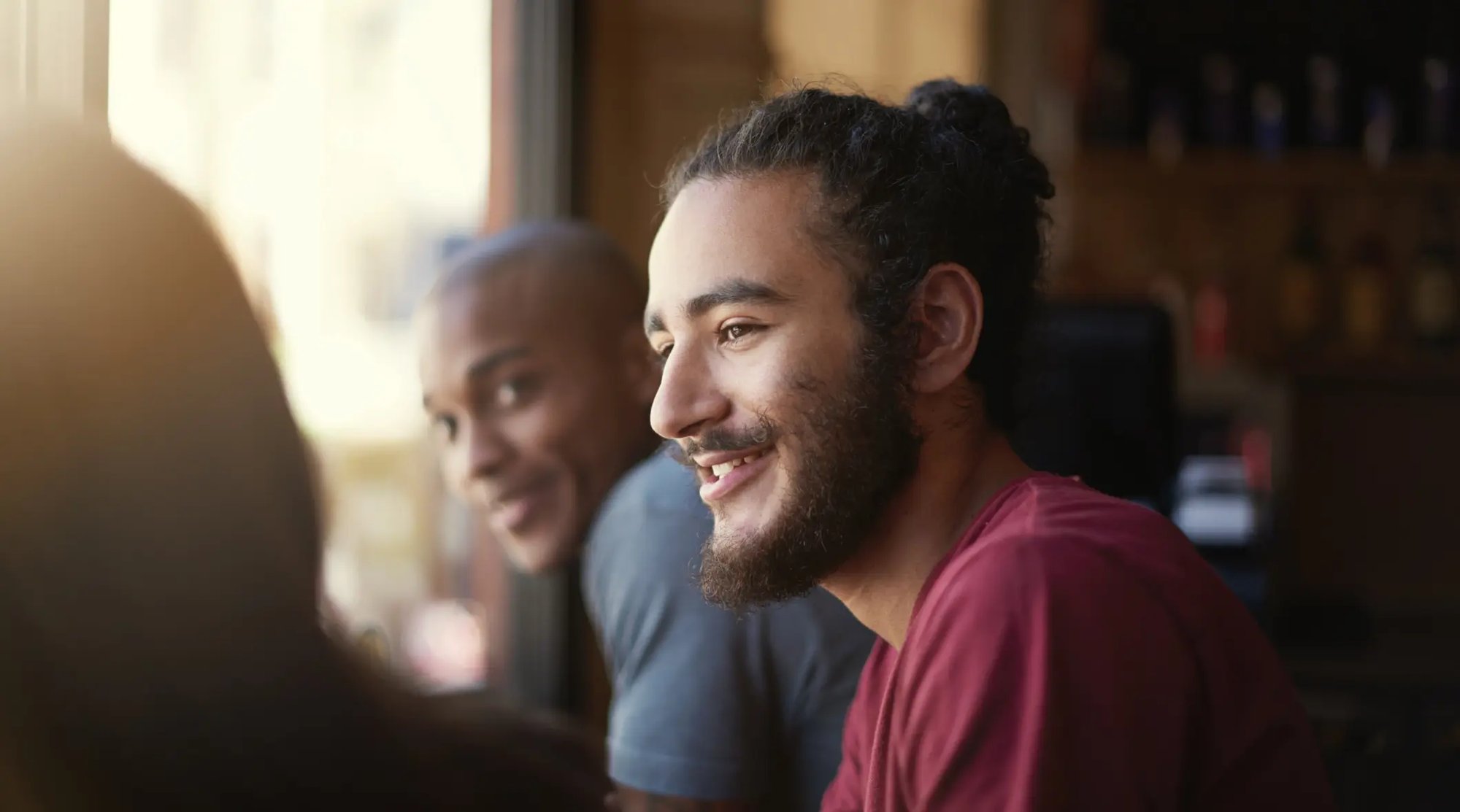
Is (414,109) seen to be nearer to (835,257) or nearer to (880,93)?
(880,93)

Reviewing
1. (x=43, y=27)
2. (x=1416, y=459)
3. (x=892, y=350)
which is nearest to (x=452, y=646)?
(x=43, y=27)

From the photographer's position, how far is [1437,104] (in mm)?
3939

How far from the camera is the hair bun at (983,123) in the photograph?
1122 millimetres

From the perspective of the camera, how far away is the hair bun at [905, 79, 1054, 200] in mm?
1122

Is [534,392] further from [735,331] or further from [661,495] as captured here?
[735,331]

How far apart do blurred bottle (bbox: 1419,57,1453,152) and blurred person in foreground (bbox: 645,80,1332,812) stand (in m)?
3.28

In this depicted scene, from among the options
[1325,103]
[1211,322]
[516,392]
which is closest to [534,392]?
[516,392]

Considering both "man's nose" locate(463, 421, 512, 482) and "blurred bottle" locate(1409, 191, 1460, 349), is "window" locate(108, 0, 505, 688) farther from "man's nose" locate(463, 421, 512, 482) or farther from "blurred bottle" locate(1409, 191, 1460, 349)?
"blurred bottle" locate(1409, 191, 1460, 349)

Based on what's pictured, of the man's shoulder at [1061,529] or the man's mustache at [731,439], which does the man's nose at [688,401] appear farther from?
the man's shoulder at [1061,529]

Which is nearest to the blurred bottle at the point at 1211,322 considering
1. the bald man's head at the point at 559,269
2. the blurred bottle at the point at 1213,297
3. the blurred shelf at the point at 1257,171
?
the blurred bottle at the point at 1213,297

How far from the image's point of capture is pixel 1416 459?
13.0 feet

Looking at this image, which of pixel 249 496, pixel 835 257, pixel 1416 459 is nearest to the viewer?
pixel 249 496

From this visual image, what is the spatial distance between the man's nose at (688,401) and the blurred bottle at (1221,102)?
3398 mm

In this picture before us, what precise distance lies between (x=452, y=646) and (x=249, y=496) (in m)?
2.19
